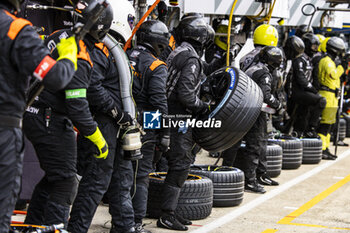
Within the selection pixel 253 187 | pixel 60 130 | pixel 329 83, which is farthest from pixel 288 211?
pixel 329 83

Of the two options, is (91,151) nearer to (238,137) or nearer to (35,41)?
(35,41)

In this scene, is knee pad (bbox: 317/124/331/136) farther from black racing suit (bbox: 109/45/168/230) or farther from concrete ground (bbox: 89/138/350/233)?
black racing suit (bbox: 109/45/168/230)

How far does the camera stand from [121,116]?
215 inches

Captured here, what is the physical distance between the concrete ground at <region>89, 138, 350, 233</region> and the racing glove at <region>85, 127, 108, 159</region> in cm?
162

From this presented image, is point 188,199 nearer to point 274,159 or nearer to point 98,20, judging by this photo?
point 98,20

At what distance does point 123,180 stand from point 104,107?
777 millimetres

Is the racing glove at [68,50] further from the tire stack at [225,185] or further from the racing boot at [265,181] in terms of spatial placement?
the racing boot at [265,181]

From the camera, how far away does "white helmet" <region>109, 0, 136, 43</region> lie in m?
6.82

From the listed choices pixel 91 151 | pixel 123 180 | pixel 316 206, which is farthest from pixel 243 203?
pixel 91 151

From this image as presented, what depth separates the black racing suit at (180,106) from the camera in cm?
658

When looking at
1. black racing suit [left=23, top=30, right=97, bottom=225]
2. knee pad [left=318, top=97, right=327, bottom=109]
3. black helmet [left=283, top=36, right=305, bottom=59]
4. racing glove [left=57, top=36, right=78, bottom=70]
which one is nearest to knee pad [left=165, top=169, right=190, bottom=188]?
black racing suit [left=23, top=30, right=97, bottom=225]

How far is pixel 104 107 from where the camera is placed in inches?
212

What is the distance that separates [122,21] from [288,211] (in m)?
3.12

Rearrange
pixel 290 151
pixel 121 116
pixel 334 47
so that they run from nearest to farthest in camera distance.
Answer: pixel 121 116, pixel 290 151, pixel 334 47
